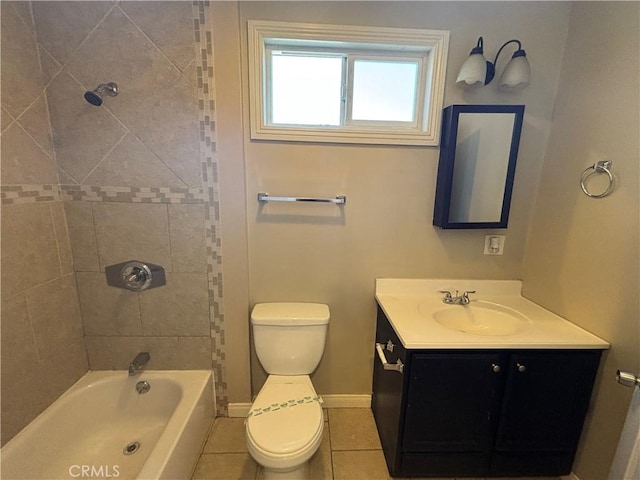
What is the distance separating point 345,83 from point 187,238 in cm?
121

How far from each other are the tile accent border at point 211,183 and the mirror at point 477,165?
121 cm

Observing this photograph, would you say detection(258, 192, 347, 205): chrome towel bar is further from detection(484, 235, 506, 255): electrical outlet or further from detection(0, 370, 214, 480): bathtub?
detection(0, 370, 214, 480): bathtub

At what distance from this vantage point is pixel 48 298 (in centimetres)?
142

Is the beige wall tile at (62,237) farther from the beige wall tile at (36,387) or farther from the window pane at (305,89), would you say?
the window pane at (305,89)

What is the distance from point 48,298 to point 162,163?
2.84 feet

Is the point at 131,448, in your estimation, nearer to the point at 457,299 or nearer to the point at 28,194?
the point at 28,194

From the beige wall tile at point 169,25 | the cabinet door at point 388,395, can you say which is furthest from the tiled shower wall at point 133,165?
the cabinet door at point 388,395

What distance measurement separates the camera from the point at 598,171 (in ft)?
4.13

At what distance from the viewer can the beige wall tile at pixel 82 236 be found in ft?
4.92

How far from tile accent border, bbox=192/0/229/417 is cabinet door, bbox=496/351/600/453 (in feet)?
4.85

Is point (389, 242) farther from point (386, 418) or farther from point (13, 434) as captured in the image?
point (13, 434)

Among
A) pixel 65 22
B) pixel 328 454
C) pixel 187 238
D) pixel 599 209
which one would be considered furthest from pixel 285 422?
pixel 65 22

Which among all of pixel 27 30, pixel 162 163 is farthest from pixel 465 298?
pixel 27 30

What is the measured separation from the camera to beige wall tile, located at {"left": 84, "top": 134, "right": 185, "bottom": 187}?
1456mm
